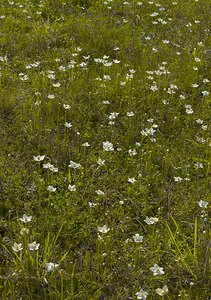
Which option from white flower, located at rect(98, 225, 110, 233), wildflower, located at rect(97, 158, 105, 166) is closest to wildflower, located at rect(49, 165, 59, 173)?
wildflower, located at rect(97, 158, 105, 166)

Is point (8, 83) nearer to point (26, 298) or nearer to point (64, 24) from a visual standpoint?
point (64, 24)

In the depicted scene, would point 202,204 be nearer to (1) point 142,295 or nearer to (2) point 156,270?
(2) point 156,270

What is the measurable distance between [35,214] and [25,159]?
59 cm

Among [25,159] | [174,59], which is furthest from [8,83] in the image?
[174,59]

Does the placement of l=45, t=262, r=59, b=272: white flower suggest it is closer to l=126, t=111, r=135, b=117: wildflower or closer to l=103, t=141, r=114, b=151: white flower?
l=103, t=141, r=114, b=151: white flower

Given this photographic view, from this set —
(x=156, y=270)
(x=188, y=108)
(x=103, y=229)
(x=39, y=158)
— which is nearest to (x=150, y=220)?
(x=103, y=229)

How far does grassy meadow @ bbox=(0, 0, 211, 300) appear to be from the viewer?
271 centimetres

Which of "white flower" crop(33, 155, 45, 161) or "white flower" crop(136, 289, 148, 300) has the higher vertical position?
"white flower" crop(33, 155, 45, 161)

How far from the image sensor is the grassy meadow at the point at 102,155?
271 centimetres

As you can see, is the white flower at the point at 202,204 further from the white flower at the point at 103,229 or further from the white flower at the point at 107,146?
the white flower at the point at 107,146

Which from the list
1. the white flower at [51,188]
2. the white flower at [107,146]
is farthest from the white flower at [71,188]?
the white flower at [107,146]

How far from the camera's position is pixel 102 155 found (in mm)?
3617

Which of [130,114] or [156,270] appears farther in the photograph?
[130,114]

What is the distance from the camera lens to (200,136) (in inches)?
158
